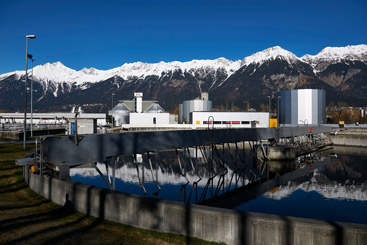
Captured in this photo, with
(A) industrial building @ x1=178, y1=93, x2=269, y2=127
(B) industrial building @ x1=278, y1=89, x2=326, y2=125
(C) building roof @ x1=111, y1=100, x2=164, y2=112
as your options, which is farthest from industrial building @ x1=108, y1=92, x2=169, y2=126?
(B) industrial building @ x1=278, y1=89, x2=326, y2=125

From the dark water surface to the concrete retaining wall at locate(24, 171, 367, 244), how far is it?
1339cm

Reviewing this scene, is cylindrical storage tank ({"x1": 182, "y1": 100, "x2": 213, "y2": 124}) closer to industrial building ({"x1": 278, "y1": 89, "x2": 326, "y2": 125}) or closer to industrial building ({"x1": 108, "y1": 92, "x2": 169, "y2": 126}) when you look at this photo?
industrial building ({"x1": 108, "y1": 92, "x2": 169, "y2": 126})

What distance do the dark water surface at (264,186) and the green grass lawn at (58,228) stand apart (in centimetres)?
1357

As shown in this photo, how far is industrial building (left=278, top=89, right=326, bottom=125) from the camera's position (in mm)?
100938

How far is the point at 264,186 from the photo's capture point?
30906 millimetres

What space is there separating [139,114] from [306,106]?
59.2 metres

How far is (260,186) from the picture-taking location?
101ft

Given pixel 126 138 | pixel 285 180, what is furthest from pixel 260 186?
pixel 126 138

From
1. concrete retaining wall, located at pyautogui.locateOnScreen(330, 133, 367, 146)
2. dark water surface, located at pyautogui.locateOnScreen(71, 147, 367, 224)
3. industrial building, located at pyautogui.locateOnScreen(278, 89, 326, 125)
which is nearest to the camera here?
dark water surface, located at pyautogui.locateOnScreen(71, 147, 367, 224)

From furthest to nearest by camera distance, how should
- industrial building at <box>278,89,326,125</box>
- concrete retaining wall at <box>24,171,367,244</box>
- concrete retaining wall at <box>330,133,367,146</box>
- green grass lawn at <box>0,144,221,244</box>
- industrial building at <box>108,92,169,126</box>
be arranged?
industrial building at <box>108,92,169,126</box>, industrial building at <box>278,89,326,125</box>, concrete retaining wall at <box>330,133,367,146</box>, green grass lawn at <box>0,144,221,244</box>, concrete retaining wall at <box>24,171,367,244</box>

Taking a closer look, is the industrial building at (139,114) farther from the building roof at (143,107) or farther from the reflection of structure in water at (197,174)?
the reflection of structure in water at (197,174)

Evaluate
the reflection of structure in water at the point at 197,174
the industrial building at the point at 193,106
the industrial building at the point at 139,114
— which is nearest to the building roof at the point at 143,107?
the industrial building at the point at 139,114

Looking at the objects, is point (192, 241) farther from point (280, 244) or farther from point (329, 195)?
point (329, 195)

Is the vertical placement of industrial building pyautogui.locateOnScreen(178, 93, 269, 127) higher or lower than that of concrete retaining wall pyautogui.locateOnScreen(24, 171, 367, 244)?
higher
